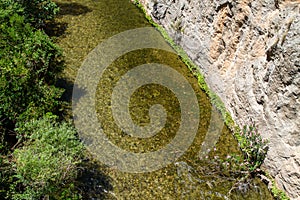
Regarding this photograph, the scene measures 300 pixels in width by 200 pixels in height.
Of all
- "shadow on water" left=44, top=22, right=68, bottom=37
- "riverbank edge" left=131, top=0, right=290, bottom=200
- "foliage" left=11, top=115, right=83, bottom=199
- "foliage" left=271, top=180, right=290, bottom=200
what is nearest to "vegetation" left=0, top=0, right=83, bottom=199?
"foliage" left=11, top=115, right=83, bottom=199

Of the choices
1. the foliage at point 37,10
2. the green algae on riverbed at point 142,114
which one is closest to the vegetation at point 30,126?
the green algae on riverbed at point 142,114

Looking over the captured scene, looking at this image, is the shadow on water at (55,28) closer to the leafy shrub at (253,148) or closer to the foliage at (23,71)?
the foliage at (23,71)

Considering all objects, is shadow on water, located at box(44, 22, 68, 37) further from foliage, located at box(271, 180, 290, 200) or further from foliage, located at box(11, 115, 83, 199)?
foliage, located at box(271, 180, 290, 200)

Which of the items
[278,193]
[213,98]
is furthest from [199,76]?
[278,193]

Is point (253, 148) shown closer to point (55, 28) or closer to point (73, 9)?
point (55, 28)

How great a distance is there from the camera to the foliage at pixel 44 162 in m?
7.92

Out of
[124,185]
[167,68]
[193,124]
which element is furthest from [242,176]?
[167,68]

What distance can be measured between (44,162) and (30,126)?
1592 mm

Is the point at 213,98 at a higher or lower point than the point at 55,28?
higher

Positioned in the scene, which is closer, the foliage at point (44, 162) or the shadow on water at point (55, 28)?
A: the foliage at point (44, 162)

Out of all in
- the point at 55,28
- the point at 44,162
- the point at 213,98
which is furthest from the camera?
the point at 55,28

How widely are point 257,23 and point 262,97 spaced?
8.33 ft

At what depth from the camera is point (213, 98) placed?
13242mm

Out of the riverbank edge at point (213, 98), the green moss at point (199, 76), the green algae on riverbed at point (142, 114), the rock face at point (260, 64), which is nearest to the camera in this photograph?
the rock face at point (260, 64)
